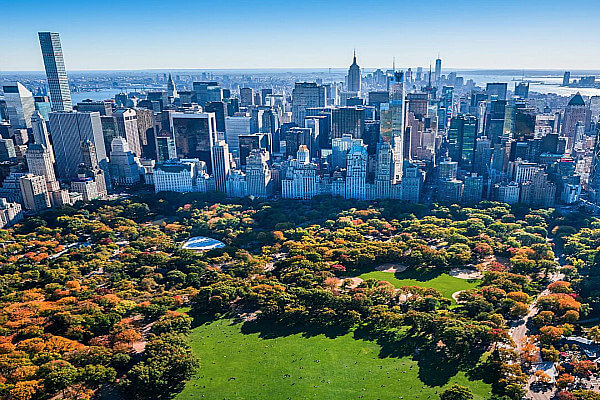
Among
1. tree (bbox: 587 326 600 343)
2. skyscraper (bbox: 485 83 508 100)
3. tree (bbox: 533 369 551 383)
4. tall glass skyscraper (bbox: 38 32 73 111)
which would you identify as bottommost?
tree (bbox: 533 369 551 383)

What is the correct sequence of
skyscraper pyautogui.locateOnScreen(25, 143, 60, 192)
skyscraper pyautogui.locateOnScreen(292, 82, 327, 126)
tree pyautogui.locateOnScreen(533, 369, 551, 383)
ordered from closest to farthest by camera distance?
tree pyautogui.locateOnScreen(533, 369, 551, 383)
skyscraper pyautogui.locateOnScreen(25, 143, 60, 192)
skyscraper pyautogui.locateOnScreen(292, 82, 327, 126)

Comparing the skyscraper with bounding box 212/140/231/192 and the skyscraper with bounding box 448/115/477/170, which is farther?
the skyscraper with bounding box 448/115/477/170

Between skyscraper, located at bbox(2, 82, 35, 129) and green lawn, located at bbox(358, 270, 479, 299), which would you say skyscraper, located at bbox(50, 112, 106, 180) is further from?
green lawn, located at bbox(358, 270, 479, 299)

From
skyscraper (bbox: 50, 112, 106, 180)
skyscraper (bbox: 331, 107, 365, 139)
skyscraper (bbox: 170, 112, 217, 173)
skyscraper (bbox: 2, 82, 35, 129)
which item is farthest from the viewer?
skyscraper (bbox: 2, 82, 35, 129)

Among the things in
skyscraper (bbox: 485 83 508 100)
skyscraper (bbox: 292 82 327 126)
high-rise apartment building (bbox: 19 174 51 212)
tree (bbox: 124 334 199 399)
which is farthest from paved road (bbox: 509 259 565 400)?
skyscraper (bbox: 485 83 508 100)

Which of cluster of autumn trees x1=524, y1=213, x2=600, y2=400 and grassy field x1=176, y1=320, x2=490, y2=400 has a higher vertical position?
cluster of autumn trees x1=524, y1=213, x2=600, y2=400

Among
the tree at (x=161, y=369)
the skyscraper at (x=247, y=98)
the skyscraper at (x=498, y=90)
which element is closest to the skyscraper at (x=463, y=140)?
the skyscraper at (x=498, y=90)
